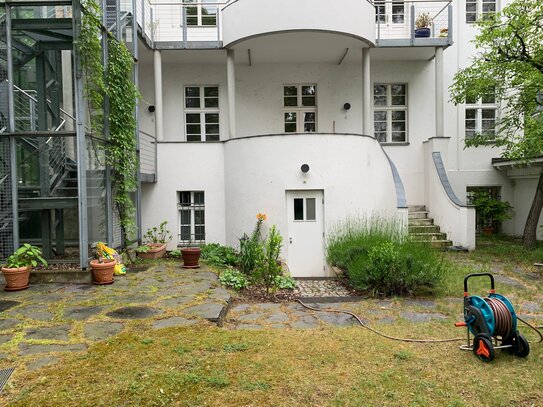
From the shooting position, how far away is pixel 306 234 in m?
10.1

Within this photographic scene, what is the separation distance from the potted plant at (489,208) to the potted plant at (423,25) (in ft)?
17.9

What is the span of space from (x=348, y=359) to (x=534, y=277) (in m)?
6.21

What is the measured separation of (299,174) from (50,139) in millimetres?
5343

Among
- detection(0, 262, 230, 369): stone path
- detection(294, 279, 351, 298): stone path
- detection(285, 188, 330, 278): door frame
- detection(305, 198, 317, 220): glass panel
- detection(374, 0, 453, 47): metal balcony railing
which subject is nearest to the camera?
detection(0, 262, 230, 369): stone path

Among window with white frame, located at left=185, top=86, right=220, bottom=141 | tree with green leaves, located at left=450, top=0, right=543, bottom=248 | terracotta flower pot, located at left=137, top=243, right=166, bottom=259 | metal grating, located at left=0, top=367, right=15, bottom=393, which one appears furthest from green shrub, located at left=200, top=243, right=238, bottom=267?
tree with green leaves, located at left=450, top=0, right=543, bottom=248

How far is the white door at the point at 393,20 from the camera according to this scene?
12.5m

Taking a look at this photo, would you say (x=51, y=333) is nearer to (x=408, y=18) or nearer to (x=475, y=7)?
(x=408, y=18)

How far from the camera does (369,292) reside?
7.14 m

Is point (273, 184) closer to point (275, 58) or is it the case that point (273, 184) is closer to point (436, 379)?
point (275, 58)

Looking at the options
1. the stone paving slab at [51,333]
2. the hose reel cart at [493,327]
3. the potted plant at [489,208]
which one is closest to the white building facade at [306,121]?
the potted plant at [489,208]

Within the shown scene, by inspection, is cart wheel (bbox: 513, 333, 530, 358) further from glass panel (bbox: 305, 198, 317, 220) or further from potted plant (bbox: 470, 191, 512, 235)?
potted plant (bbox: 470, 191, 512, 235)

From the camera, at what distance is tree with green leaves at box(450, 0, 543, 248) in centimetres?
941

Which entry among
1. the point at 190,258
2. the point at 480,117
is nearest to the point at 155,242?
the point at 190,258

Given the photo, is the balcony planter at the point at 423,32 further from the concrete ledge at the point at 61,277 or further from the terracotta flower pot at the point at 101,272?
the concrete ledge at the point at 61,277
